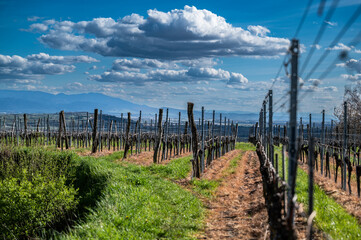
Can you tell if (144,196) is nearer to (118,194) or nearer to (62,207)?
(118,194)

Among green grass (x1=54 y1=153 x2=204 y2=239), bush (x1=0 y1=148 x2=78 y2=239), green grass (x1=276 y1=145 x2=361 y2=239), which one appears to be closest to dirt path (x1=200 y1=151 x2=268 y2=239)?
green grass (x1=54 y1=153 x2=204 y2=239)

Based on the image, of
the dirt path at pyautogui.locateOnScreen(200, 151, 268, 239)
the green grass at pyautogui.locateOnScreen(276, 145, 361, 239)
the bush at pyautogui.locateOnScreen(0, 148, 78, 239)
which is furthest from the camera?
the bush at pyautogui.locateOnScreen(0, 148, 78, 239)

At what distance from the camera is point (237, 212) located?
31.0 ft

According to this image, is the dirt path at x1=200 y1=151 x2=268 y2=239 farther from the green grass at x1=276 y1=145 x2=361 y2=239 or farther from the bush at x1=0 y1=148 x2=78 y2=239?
the bush at x1=0 y1=148 x2=78 y2=239

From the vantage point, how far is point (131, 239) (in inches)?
260

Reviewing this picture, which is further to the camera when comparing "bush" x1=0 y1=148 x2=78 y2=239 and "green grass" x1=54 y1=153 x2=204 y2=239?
"bush" x1=0 y1=148 x2=78 y2=239

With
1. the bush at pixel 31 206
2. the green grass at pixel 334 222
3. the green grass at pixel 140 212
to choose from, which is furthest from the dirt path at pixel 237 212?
the bush at pixel 31 206

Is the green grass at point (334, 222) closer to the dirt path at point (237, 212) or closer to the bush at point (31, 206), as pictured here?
the dirt path at point (237, 212)

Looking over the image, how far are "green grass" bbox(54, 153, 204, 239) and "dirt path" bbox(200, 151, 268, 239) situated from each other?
393 mm

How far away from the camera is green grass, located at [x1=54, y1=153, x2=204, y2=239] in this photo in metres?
7.00

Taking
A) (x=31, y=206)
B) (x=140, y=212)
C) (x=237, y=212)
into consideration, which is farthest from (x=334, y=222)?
(x=31, y=206)

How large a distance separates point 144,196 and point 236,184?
5628 millimetres

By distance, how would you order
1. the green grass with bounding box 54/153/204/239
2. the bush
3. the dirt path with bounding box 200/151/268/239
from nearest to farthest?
the green grass with bounding box 54/153/204/239 → the dirt path with bounding box 200/151/268/239 → the bush

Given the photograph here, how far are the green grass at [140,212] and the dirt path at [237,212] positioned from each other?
0.39 meters
